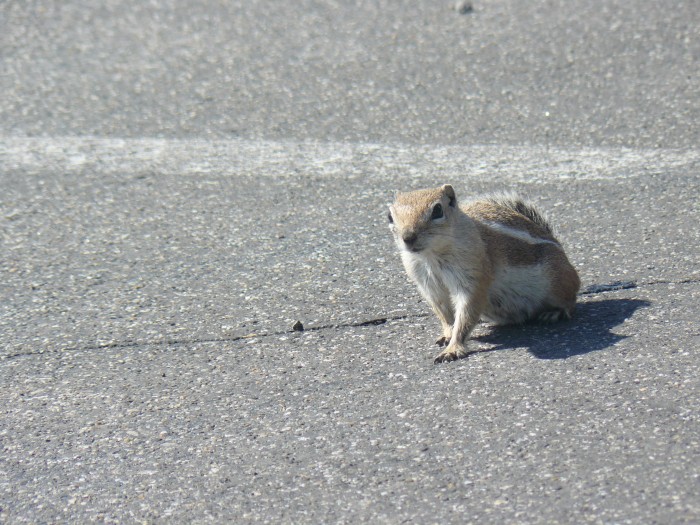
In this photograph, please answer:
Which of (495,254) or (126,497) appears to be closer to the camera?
(126,497)

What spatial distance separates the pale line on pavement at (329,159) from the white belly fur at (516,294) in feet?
4.78

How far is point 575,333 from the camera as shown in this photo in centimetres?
399

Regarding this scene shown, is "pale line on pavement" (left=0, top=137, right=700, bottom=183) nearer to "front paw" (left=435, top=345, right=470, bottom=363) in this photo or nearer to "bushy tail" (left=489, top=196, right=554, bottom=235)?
"bushy tail" (left=489, top=196, right=554, bottom=235)

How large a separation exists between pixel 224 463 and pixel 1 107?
15.1 ft

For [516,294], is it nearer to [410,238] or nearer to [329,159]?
[410,238]

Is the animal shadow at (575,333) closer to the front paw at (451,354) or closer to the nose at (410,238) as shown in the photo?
the front paw at (451,354)

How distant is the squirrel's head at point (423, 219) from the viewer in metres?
3.93

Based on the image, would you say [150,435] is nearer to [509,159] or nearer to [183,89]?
[509,159]

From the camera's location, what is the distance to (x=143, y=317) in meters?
4.43

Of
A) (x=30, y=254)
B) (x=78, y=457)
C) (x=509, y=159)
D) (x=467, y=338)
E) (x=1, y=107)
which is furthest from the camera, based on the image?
(x=1, y=107)

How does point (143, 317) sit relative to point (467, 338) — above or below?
below

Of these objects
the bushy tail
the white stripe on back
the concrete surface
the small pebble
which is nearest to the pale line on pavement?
the concrete surface

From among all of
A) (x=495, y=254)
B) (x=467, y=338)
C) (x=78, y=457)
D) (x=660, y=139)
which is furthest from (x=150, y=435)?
(x=660, y=139)

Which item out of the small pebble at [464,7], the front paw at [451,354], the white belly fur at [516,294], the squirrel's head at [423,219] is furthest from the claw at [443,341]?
the small pebble at [464,7]
